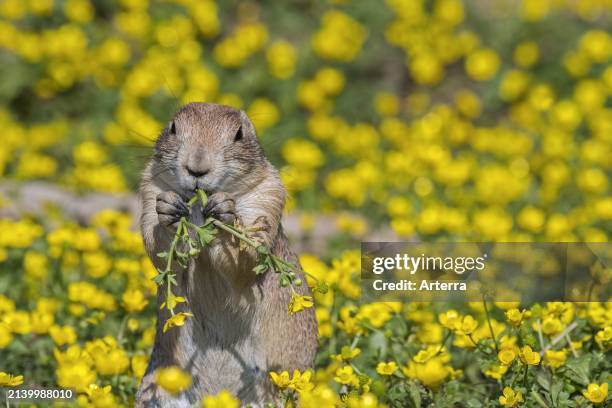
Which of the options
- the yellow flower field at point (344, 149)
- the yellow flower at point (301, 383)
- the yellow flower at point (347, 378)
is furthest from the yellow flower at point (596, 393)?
the yellow flower at point (301, 383)

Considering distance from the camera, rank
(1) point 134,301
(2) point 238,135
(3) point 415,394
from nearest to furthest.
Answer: (3) point 415,394
(2) point 238,135
(1) point 134,301

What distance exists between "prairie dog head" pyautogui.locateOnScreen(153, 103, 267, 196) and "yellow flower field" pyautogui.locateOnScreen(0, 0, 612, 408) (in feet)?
2.85

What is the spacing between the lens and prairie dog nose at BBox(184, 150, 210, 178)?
414cm

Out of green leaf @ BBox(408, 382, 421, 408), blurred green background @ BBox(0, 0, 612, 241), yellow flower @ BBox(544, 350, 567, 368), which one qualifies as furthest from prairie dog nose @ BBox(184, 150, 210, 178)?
blurred green background @ BBox(0, 0, 612, 241)

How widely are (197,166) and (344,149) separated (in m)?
5.39

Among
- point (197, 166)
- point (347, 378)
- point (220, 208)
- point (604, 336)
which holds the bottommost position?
point (347, 378)

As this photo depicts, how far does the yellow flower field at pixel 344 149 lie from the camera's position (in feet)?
15.7

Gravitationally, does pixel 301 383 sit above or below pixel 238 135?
below

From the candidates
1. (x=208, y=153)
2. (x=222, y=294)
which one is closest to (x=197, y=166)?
(x=208, y=153)

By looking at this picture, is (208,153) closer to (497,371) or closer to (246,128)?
(246,128)

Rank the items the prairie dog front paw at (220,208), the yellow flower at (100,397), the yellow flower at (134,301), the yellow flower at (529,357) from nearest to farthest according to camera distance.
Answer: the yellow flower at (100,397) < the yellow flower at (529,357) < the prairie dog front paw at (220,208) < the yellow flower at (134,301)

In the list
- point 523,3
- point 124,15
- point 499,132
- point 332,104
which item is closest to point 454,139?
point 499,132

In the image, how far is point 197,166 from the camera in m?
4.14

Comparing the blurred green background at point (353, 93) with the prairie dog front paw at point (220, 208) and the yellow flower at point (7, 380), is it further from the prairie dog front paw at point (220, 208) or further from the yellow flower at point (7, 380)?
the yellow flower at point (7, 380)
